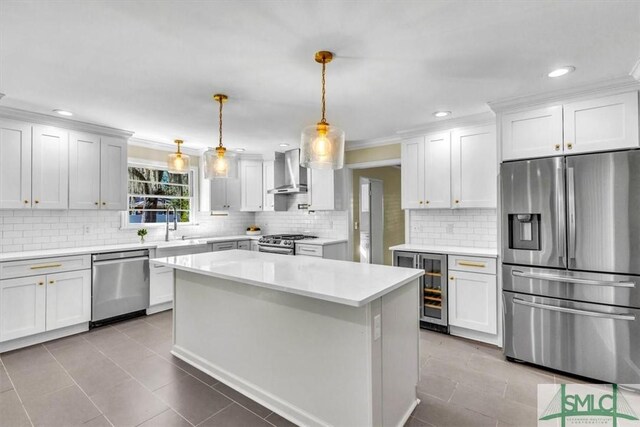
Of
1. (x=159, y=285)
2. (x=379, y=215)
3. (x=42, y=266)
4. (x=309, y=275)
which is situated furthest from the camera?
(x=379, y=215)

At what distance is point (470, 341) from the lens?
135 inches

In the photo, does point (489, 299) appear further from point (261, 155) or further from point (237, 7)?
point (261, 155)

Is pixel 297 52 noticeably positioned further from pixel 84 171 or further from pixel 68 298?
pixel 68 298

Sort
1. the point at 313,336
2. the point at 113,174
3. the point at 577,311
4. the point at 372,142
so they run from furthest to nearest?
the point at 372,142
the point at 113,174
the point at 577,311
the point at 313,336

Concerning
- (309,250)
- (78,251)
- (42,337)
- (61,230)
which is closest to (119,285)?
(78,251)

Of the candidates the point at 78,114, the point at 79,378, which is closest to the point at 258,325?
the point at 79,378

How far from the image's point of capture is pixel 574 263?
266 centimetres

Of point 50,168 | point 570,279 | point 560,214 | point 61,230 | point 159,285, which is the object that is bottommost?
point 159,285

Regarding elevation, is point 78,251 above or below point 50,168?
below

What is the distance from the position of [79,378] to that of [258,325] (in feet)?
5.59

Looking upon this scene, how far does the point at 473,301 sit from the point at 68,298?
4.54m

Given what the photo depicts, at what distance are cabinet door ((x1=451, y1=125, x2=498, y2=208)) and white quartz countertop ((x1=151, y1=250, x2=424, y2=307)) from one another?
186 cm

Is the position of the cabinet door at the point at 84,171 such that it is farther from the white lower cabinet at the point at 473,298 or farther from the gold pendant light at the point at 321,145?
the white lower cabinet at the point at 473,298

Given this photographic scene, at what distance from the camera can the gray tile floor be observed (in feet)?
7.04
